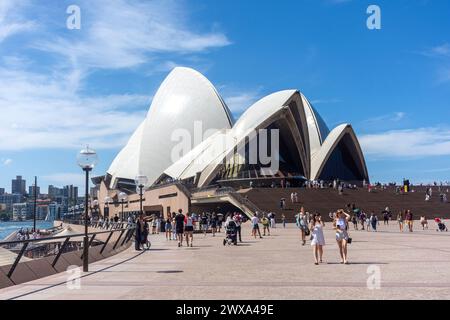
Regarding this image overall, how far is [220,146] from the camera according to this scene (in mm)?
54594

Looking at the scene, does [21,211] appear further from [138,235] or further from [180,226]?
[138,235]

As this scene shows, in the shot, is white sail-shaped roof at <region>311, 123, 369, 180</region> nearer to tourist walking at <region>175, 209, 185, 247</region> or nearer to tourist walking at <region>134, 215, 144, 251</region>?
tourist walking at <region>175, 209, 185, 247</region>

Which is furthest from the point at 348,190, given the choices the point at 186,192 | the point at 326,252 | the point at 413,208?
the point at 326,252

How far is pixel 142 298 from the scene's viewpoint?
21.1 feet

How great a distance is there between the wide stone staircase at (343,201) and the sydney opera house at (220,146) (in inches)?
399

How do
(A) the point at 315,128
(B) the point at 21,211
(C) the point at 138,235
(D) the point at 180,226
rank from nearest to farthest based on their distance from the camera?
(C) the point at 138,235 < (D) the point at 180,226 < (A) the point at 315,128 < (B) the point at 21,211

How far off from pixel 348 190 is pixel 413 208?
20.9 feet

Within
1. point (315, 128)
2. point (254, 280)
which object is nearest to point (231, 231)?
point (254, 280)

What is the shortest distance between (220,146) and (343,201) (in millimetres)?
19656

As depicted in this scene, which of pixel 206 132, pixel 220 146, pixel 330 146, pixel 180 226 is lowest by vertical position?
pixel 180 226

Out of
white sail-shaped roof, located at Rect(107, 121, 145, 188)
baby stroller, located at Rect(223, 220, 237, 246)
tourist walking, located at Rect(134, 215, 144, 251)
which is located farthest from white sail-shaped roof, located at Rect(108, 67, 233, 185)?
tourist walking, located at Rect(134, 215, 144, 251)

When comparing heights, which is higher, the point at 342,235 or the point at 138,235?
the point at 342,235

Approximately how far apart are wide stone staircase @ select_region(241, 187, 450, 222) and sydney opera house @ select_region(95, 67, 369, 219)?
Answer: 1013 cm
